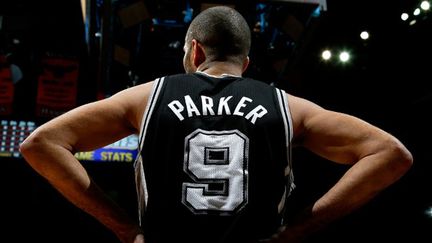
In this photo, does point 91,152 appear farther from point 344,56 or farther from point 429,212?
point 429,212

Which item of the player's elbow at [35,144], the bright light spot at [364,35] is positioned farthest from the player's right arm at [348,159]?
the bright light spot at [364,35]

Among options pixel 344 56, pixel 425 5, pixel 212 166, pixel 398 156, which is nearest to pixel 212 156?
pixel 212 166

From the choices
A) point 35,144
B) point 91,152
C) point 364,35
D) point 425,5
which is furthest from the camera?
point 364,35

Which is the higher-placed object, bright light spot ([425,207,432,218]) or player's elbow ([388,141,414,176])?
player's elbow ([388,141,414,176])

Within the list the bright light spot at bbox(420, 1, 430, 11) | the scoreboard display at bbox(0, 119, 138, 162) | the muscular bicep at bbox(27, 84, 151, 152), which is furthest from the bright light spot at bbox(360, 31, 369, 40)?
the muscular bicep at bbox(27, 84, 151, 152)

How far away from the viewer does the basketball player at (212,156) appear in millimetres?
1538

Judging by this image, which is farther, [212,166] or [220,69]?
[220,69]

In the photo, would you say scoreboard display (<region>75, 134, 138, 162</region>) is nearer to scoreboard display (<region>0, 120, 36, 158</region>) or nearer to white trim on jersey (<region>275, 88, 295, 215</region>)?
scoreboard display (<region>0, 120, 36, 158</region>)

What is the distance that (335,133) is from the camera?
169 centimetres

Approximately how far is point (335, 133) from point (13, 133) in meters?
6.97

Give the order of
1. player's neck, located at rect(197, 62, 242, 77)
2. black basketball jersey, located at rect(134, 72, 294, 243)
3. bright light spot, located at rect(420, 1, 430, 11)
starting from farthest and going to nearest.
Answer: bright light spot, located at rect(420, 1, 430, 11)
player's neck, located at rect(197, 62, 242, 77)
black basketball jersey, located at rect(134, 72, 294, 243)

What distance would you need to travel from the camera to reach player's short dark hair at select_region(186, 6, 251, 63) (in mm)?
1874

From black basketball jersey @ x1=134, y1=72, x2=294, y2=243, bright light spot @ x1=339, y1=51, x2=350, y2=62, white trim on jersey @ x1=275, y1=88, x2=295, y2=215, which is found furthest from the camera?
bright light spot @ x1=339, y1=51, x2=350, y2=62

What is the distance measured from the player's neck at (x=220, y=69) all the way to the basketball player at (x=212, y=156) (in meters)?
0.09
